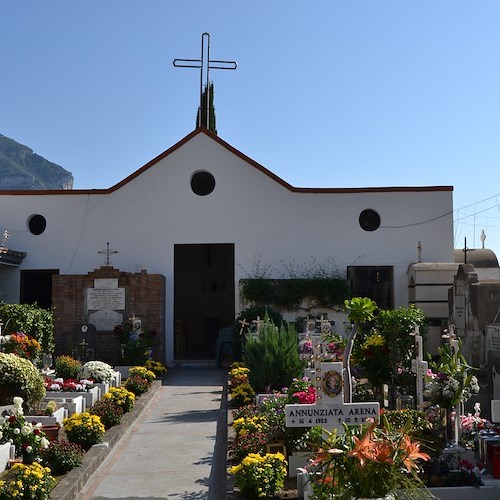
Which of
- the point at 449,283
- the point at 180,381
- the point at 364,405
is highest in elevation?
the point at 449,283

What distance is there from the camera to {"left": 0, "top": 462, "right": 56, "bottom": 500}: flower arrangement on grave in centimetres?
721

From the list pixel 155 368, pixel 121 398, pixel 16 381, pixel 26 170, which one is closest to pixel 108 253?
pixel 155 368

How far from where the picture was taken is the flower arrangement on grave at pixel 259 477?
7.62 meters

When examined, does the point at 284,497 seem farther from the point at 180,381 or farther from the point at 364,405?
the point at 180,381

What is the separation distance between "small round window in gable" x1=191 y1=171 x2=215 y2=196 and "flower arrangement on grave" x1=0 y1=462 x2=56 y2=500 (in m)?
17.2

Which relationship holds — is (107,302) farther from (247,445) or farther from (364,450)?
(364,450)

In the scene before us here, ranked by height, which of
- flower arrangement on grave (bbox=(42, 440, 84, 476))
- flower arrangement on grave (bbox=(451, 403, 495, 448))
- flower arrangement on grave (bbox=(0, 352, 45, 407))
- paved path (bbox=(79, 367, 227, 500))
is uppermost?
flower arrangement on grave (bbox=(0, 352, 45, 407))

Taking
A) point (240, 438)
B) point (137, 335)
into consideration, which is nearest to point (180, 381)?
point (137, 335)

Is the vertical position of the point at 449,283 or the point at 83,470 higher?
the point at 449,283

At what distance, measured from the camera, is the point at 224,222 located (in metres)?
24.1

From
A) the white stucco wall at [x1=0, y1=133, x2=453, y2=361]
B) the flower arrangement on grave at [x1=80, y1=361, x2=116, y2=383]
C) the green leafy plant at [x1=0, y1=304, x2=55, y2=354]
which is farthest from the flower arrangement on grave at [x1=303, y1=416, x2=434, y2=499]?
the white stucco wall at [x1=0, y1=133, x2=453, y2=361]

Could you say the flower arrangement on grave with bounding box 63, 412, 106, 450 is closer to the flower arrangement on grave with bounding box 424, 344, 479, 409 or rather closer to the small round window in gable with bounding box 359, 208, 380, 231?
the flower arrangement on grave with bounding box 424, 344, 479, 409

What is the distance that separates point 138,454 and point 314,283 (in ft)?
43.5

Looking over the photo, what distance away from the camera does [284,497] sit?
25.2 ft
